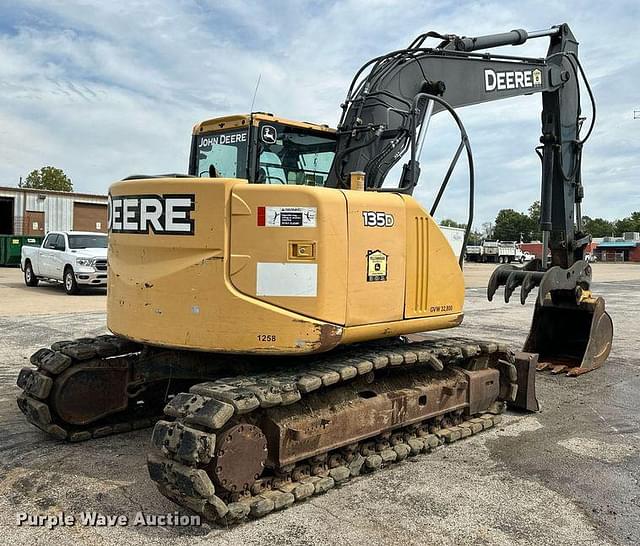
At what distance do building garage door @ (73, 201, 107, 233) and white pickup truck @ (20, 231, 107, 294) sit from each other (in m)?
20.0

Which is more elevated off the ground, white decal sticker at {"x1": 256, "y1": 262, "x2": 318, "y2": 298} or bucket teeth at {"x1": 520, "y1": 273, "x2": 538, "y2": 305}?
white decal sticker at {"x1": 256, "y1": 262, "x2": 318, "y2": 298}

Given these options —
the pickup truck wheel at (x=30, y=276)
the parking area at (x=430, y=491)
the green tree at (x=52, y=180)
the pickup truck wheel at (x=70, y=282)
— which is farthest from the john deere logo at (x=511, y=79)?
the green tree at (x=52, y=180)

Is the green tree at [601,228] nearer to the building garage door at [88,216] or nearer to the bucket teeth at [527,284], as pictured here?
the building garage door at [88,216]

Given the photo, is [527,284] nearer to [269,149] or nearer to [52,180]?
[269,149]

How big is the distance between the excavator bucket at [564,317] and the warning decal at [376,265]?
3613 mm

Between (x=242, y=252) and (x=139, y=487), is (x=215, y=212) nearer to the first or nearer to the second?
(x=242, y=252)

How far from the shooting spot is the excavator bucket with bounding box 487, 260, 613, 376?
840 centimetres

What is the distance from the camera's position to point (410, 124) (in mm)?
5875

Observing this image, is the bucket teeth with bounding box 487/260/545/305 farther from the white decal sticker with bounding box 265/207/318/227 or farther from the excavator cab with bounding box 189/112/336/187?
the white decal sticker with bounding box 265/207/318/227

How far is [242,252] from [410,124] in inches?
86.8

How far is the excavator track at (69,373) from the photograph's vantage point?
549 cm

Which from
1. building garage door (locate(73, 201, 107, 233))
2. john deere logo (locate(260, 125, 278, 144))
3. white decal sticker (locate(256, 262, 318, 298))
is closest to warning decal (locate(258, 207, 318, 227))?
white decal sticker (locate(256, 262, 318, 298))

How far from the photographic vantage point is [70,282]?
18656mm

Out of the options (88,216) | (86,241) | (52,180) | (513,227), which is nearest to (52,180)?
(52,180)
